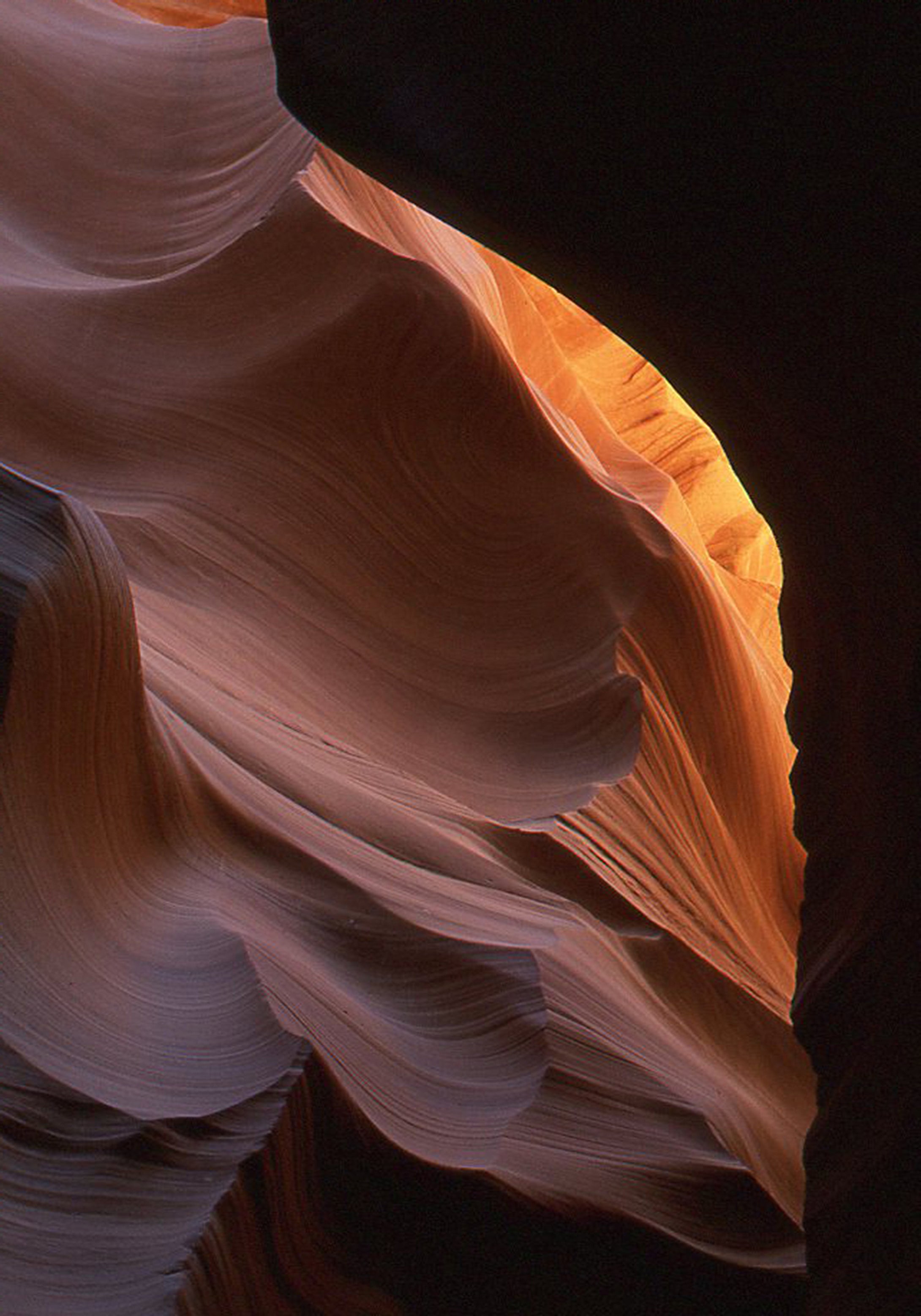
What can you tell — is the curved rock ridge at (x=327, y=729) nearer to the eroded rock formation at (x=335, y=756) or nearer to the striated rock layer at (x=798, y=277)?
the eroded rock formation at (x=335, y=756)

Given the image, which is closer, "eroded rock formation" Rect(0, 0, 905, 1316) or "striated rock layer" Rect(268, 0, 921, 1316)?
"striated rock layer" Rect(268, 0, 921, 1316)

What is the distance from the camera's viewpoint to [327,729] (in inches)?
98.6

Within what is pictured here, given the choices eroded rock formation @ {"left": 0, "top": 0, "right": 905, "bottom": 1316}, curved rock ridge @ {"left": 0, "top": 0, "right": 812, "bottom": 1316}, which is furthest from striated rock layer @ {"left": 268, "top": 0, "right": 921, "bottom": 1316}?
curved rock ridge @ {"left": 0, "top": 0, "right": 812, "bottom": 1316}

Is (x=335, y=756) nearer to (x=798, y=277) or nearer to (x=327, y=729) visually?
(x=327, y=729)

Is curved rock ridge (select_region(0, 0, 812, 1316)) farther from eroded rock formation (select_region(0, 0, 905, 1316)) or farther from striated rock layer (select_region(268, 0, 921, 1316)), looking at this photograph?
striated rock layer (select_region(268, 0, 921, 1316))

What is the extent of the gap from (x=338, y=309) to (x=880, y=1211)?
223 centimetres

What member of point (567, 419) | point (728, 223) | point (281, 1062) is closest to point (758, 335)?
point (728, 223)

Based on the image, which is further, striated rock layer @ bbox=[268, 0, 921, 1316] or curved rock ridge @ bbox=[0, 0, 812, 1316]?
curved rock ridge @ bbox=[0, 0, 812, 1316]

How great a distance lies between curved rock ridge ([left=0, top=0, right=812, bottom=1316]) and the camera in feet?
5.34

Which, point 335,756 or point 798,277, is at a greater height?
point 798,277

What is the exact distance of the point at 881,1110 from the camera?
127 cm

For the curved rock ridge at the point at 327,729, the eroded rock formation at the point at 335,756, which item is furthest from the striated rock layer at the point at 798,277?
the curved rock ridge at the point at 327,729

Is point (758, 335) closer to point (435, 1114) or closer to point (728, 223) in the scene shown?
point (728, 223)

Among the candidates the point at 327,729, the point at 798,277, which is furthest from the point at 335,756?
the point at 798,277
